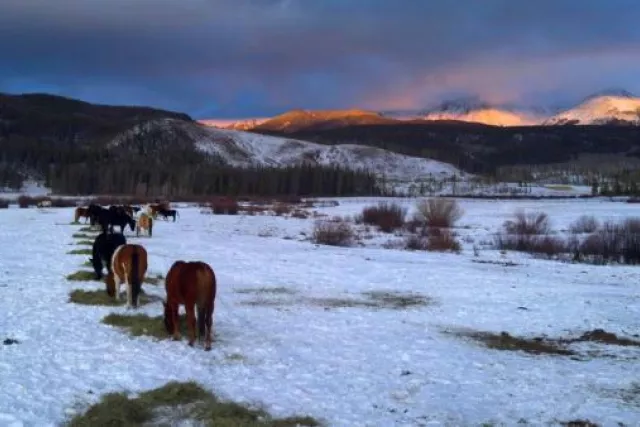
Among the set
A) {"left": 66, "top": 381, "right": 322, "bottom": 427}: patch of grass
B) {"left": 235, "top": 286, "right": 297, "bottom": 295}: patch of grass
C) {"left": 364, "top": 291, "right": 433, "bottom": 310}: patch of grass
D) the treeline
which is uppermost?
the treeline

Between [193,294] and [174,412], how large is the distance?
3.18m

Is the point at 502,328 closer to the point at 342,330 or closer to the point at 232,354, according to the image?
the point at 342,330

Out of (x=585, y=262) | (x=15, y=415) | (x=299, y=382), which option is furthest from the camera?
(x=585, y=262)

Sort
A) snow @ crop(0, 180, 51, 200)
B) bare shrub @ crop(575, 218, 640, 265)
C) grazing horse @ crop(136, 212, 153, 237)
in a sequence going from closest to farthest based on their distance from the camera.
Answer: grazing horse @ crop(136, 212, 153, 237) → bare shrub @ crop(575, 218, 640, 265) → snow @ crop(0, 180, 51, 200)

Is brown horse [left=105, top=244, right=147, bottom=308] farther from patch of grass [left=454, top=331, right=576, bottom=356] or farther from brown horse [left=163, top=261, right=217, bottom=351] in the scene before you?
patch of grass [left=454, top=331, right=576, bottom=356]

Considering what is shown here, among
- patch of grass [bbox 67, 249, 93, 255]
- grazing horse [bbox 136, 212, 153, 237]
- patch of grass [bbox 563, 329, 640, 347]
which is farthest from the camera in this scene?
grazing horse [bbox 136, 212, 153, 237]

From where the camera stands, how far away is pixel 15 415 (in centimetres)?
748

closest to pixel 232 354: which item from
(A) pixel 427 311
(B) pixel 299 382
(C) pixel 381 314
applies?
(B) pixel 299 382

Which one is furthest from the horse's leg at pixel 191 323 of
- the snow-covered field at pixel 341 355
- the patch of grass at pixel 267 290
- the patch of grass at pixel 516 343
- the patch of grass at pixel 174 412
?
the patch of grass at pixel 267 290

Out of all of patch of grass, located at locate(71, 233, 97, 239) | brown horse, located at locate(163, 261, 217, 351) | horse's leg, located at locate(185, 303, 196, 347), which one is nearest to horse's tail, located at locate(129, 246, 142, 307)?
brown horse, located at locate(163, 261, 217, 351)

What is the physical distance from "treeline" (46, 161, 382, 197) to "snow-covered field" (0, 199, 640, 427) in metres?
130

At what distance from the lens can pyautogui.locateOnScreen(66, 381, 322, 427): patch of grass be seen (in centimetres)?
751

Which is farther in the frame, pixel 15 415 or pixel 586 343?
pixel 586 343

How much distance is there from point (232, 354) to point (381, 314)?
17.7ft
